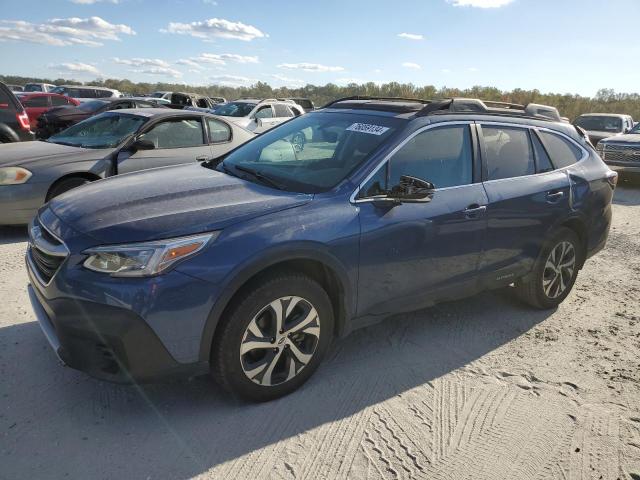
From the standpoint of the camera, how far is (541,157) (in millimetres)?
4297

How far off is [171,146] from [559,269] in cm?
498

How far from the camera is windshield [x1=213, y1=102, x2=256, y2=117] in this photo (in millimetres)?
15906

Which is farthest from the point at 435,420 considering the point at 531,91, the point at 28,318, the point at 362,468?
the point at 531,91

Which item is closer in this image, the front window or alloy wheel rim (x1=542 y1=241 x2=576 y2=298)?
alloy wheel rim (x1=542 y1=241 x2=576 y2=298)

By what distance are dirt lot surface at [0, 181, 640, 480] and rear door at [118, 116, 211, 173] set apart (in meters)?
2.74

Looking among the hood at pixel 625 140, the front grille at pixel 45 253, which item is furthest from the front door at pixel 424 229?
the hood at pixel 625 140

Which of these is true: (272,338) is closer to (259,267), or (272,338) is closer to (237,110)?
(259,267)

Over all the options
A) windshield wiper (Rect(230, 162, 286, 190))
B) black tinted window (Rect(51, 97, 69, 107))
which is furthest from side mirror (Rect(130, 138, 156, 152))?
black tinted window (Rect(51, 97, 69, 107))

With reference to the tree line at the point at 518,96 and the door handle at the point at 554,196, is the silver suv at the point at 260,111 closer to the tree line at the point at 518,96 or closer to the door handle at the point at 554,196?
the door handle at the point at 554,196

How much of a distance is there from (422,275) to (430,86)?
5113cm

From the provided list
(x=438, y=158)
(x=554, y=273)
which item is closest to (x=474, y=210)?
(x=438, y=158)

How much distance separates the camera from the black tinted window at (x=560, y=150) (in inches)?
173

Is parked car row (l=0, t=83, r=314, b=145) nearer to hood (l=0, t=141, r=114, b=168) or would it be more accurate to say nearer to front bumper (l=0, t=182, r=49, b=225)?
hood (l=0, t=141, r=114, b=168)

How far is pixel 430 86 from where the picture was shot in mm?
51031
